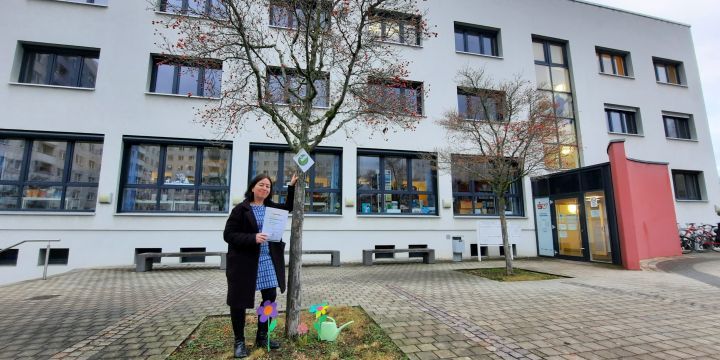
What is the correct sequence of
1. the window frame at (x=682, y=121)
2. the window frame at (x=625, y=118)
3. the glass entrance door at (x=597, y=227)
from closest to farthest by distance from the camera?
1. the glass entrance door at (x=597, y=227)
2. the window frame at (x=625, y=118)
3. the window frame at (x=682, y=121)

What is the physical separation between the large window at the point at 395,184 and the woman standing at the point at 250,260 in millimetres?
8769

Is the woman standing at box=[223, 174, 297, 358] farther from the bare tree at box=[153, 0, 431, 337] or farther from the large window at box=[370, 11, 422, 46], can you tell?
the large window at box=[370, 11, 422, 46]

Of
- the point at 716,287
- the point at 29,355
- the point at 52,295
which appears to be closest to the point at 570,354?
the point at 29,355

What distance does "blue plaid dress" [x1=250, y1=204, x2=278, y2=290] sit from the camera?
346 centimetres

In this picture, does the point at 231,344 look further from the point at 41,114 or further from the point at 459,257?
the point at 41,114

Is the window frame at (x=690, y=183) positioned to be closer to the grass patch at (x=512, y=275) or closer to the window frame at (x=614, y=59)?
the window frame at (x=614, y=59)

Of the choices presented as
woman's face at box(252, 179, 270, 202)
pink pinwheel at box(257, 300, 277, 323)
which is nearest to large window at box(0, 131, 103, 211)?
woman's face at box(252, 179, 270, 202)

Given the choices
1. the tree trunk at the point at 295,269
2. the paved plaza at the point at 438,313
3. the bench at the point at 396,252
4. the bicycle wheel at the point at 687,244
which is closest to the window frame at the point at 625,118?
the bicycle wheel at the point at 687,244

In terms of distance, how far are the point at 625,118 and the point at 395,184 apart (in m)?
12.6

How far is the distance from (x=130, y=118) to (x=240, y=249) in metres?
10.2

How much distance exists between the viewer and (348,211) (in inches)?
467

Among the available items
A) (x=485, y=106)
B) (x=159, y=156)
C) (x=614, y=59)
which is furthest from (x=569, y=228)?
(x=159, y=156)

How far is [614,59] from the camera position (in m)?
17.1

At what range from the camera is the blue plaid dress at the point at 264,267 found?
346cm
